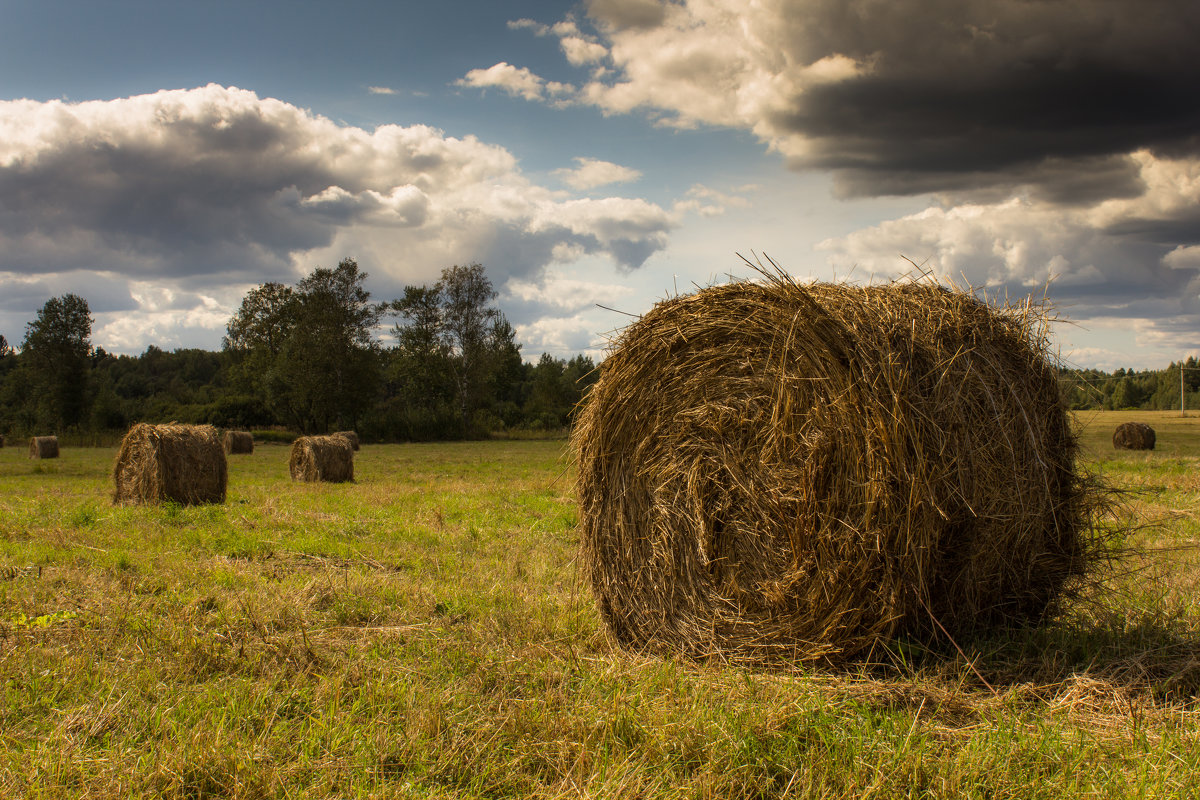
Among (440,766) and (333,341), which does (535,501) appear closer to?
(440,766)

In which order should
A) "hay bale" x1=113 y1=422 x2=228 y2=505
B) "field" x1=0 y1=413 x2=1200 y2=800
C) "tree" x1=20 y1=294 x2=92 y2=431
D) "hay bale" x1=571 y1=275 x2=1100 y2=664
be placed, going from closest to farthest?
"field" x1=0 y1=413 x2=1200 y2=800
"hay bale" x1=571 y1=275 x2=1100 y2=664
"hay bale" x1=113 y1=422 x2=228 y2=505
"tree" x1=20 y1=294 x2=92 y2=431

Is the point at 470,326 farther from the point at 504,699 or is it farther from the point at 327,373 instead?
the point at 504,699

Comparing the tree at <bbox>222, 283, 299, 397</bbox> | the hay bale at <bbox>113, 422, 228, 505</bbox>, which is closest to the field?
the hay bale at <bbox>113, 422, 228, 505</bbox>

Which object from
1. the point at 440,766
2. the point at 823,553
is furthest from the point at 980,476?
the point at 440,766

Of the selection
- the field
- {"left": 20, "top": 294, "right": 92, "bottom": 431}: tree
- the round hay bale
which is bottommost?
the field

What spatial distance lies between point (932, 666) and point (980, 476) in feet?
3.59

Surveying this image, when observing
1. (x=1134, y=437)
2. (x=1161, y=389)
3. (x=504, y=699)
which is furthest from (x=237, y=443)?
(x=1161, y=389)

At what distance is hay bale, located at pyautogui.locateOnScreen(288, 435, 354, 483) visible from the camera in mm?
16391

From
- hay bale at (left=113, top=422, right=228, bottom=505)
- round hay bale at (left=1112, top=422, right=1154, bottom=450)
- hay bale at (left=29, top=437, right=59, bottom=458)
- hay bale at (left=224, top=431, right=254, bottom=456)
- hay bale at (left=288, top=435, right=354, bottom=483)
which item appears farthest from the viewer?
hay bale at (left=224, top=431, right=254, bottom=456)

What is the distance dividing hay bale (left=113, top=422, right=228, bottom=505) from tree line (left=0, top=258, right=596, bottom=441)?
35.3m

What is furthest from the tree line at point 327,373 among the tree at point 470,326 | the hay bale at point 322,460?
the hay bale at point 322,460

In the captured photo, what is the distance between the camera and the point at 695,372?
4.74 m

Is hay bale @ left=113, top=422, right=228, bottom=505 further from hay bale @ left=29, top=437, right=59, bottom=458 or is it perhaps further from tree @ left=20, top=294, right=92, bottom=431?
tree @ left=20, top=294, right=92, bottom=431

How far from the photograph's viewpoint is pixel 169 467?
1067 cm
